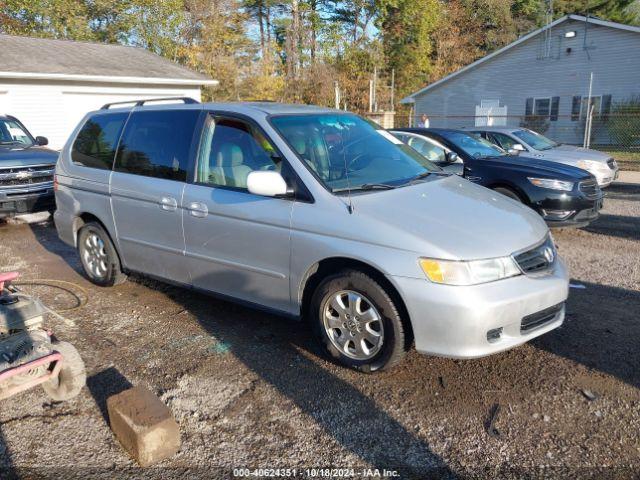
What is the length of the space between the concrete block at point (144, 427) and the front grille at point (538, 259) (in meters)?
2.32

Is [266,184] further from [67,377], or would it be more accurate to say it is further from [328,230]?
[67,377]

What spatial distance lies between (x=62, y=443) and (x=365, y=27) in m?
42.5

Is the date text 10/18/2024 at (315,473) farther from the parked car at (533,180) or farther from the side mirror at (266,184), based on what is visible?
the parked car at (533,180)

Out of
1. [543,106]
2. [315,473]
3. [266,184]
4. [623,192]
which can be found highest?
[543,106]

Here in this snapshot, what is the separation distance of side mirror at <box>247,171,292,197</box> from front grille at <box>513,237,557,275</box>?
64.0 inches

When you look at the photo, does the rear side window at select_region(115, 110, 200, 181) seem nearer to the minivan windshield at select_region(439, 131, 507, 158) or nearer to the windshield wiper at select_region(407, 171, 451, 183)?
the windshield wiper at select_region(407, 171, 451, 183)

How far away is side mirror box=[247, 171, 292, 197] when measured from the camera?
3875mm

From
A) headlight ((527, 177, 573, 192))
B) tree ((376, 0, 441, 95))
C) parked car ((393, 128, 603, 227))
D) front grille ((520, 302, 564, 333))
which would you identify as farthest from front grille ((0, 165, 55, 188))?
tree ((376, 0, 441, 95))

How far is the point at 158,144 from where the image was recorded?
4.96m

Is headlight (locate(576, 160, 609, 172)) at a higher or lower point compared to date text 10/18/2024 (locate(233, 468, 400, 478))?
higher

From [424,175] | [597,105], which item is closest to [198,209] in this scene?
[424,175]

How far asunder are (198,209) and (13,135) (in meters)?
7.44

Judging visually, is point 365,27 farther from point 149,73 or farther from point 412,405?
point 412,405

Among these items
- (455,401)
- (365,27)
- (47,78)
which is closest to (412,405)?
(455,401)
